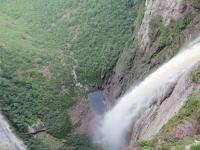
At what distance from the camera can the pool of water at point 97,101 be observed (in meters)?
59.1

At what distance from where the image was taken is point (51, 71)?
63.3m

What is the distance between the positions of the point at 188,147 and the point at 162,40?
1068 inches

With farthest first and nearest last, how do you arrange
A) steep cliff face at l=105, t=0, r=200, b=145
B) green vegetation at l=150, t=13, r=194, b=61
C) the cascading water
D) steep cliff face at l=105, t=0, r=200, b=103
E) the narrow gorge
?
green vegetation at l=150, t=13, r=194, b=61 < steep cliff face at l=105, t=0, r=200, b=103 < the narrow gorge < steep cliff face at l=105, t=0, r=200, b=145 < the cascading water

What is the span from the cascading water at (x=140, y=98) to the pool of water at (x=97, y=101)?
6.13ft

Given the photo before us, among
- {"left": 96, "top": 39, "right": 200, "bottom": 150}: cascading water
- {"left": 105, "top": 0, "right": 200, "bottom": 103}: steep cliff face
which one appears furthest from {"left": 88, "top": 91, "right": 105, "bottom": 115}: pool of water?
{"left": 96, "top": 39, "right": 200, "bottom": 150}: cascading water

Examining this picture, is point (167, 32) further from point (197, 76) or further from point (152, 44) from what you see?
point (197, 76)

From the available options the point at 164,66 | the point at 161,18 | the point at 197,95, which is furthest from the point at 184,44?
the point at 197,95

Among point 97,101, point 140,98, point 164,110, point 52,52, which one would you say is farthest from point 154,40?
point 52,52

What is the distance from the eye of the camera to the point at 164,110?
1523 inches

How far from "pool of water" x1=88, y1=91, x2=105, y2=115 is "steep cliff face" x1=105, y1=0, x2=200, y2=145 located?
37.7 inches

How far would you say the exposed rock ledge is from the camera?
34938mm

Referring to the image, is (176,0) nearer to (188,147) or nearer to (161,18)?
(161,18)

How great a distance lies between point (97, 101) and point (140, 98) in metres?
12.3

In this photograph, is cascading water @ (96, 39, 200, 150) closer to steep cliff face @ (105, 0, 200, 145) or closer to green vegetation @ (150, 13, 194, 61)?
steep cliff face @ (105, 0, 200, 145)
